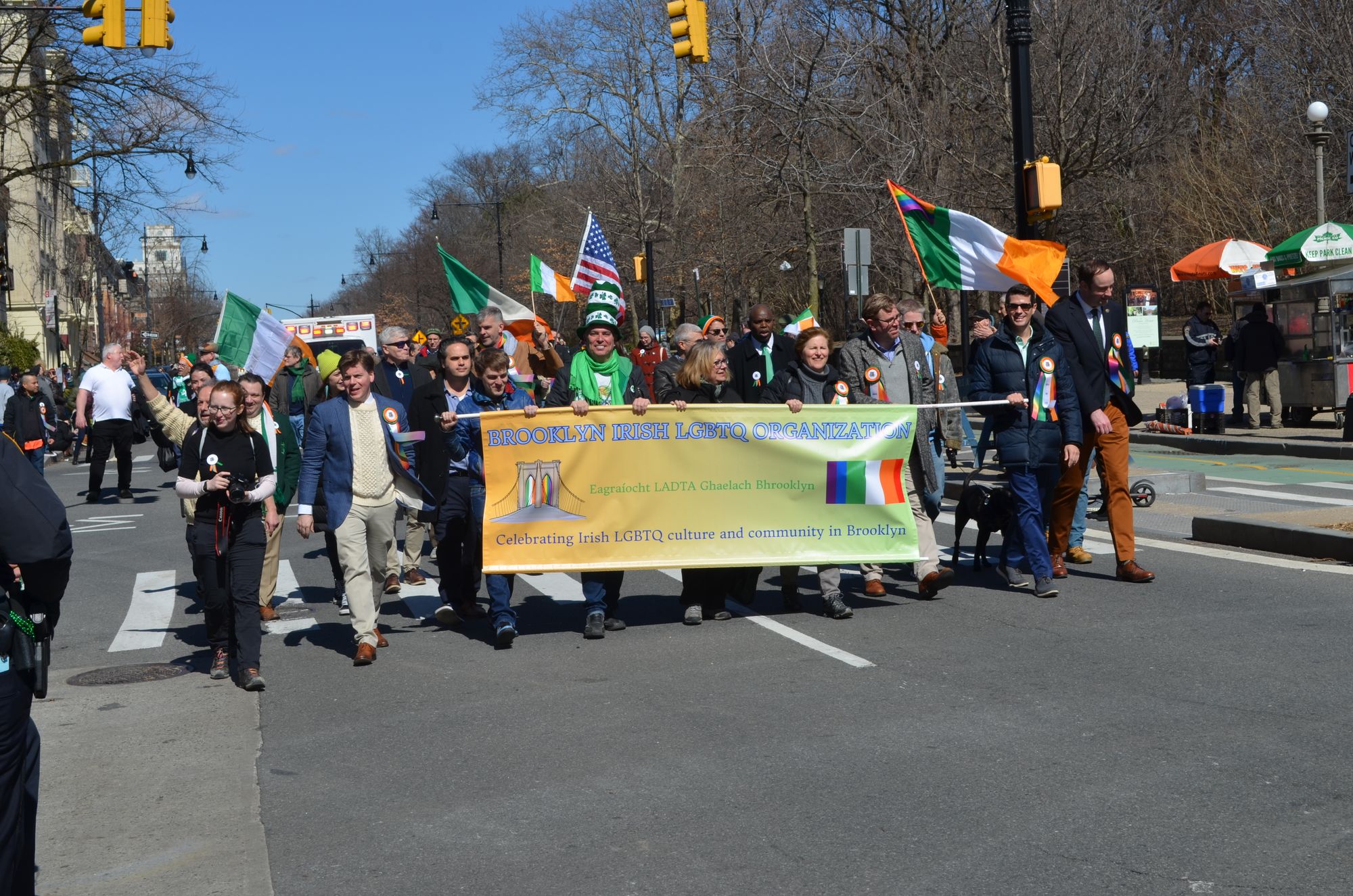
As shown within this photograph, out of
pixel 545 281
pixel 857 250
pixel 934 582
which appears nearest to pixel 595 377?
pixel 934 582

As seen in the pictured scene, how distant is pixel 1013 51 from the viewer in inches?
603

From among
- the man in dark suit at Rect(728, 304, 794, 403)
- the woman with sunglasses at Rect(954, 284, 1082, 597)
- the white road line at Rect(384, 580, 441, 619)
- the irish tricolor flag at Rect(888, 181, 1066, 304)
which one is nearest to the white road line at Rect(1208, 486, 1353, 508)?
the irish tricolor flag at Rect(888, 181, 1066, 304)

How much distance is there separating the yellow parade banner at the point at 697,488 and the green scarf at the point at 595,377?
0.39 m

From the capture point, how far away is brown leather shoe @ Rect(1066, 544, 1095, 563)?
1086 cm

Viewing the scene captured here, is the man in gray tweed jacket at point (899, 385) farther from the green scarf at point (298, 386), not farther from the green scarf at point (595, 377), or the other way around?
the green scarf at point (298, 386)

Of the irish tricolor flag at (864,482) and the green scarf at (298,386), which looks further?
the green scarf at (298,386)

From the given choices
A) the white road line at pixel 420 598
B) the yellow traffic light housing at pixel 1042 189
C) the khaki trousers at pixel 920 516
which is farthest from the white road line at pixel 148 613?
the yellow traffic light housing at pixel 1042 189

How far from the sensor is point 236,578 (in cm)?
816

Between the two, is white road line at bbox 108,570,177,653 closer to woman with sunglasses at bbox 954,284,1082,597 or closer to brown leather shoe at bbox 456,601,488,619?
brown leather shoe at bbox 456,601,488,619

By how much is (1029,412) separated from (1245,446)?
11.8 meters

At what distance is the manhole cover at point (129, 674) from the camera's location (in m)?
8.59

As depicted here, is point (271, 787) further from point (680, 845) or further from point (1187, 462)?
point (1187, 462)

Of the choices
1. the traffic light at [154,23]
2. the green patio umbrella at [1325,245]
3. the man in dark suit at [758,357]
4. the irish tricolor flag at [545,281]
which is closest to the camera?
the man in dark suit at [758,357]

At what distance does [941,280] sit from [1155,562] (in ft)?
9.21
